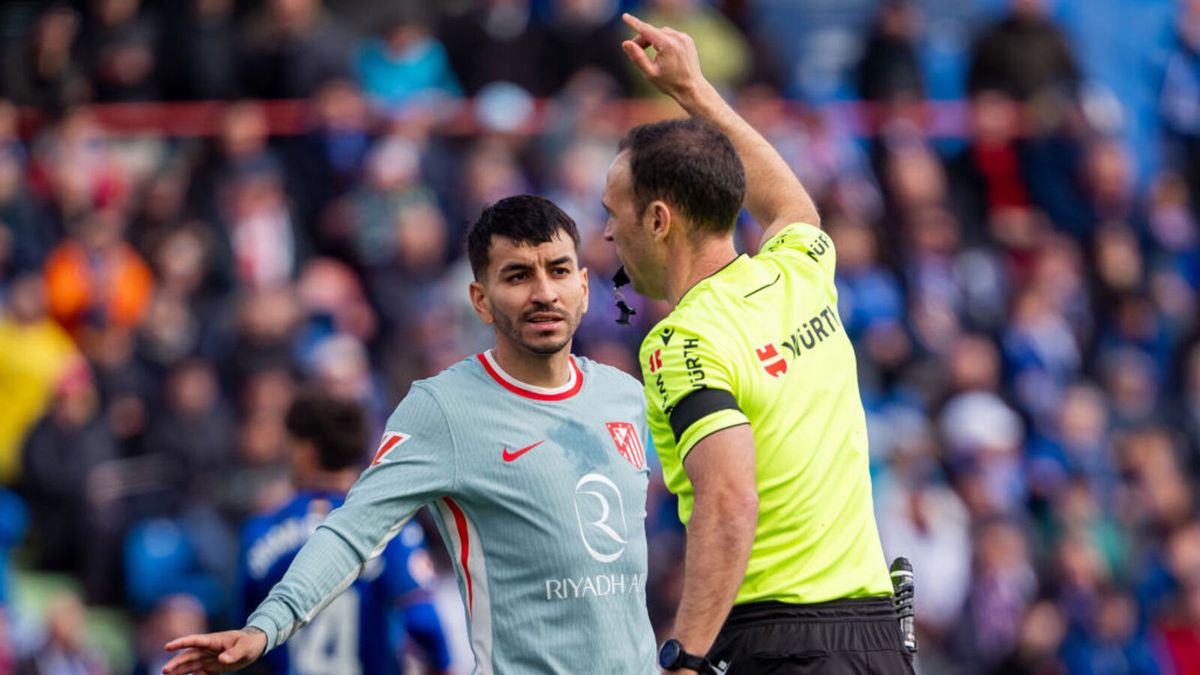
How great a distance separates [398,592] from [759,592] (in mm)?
2343

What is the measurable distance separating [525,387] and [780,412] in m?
0.91

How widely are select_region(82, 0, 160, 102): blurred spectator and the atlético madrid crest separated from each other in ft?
29.6

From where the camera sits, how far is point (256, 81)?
1435cm

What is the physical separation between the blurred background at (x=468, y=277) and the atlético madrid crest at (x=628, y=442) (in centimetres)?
526

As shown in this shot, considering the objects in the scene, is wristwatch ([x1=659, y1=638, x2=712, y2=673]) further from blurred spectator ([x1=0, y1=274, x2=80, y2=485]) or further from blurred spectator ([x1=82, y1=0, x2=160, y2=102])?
blurred spectator ([x1=82, y1=0, x2=160, y2=102])

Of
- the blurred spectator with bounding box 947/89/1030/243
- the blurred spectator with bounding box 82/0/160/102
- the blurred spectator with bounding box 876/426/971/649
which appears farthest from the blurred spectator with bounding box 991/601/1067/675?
the blurred spectator with bounding box 82/0/160/102

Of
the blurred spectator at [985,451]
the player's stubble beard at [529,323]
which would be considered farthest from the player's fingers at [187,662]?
the blurred spectator at [985,451]

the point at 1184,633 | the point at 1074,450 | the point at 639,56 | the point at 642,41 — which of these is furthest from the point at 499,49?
the point at 639,56

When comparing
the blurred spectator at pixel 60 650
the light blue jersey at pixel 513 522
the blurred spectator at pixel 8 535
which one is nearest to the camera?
the light blue jersey at pixel 513 522

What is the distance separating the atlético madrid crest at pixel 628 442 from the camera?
587cm

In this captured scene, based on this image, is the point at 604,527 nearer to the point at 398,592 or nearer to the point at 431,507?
the point at 431,507

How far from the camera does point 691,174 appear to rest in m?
5.33

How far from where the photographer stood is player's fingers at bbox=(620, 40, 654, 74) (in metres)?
5.86

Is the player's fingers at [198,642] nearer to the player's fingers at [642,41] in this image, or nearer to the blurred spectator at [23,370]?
the player's fingers at [642,41]
